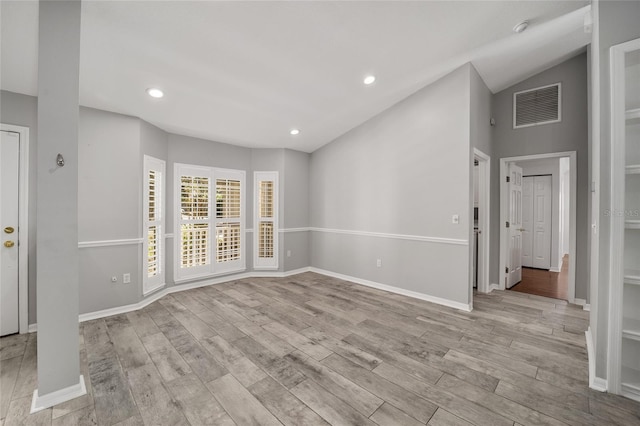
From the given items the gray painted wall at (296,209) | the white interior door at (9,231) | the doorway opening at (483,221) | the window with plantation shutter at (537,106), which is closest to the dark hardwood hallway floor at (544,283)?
the doorway opening at (483,221)

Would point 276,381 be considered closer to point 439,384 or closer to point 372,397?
point 372,397

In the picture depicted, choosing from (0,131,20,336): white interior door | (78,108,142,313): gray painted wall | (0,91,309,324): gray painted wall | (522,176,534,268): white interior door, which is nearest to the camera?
(0,131,20,336): white interior door

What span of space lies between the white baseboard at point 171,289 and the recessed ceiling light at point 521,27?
4805 millimetres

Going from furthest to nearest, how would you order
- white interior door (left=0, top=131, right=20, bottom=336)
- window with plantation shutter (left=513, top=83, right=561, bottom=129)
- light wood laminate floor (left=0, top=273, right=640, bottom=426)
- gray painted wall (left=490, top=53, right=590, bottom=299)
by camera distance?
window with plantation shutter (left=513, top=83, right=561, bottom=129), gray painted wall (left=490, top=53, right=590, bottom=299), white interior door (left=0, top=131, right=20, bottom=336), light wood laminate floor (left=0, top=273, right=640, bottom=426)

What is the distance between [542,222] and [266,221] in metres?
6.14

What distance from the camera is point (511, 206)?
→ 444 centimetres

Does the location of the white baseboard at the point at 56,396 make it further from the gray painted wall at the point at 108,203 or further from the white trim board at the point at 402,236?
the white trim board at the point at 402,236

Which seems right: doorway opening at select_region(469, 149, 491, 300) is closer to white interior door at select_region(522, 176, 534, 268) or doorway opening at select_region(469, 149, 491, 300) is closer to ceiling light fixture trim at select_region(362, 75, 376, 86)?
ceiling light fixture trim at select_region(362, 75, 376, 86)

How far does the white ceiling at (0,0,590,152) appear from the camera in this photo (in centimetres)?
216

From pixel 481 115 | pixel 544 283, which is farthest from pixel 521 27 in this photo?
pixel 544 283

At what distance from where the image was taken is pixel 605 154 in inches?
75.5

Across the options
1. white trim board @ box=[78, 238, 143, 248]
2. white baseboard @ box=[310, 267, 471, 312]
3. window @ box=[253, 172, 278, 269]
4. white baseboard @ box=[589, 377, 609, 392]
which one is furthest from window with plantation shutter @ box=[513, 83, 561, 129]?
white trim board @ box=[78, 238, 143, 248]

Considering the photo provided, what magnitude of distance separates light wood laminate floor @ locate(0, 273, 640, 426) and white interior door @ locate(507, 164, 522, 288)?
103 cm

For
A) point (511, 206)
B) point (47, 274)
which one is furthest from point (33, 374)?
point (511, 206)
